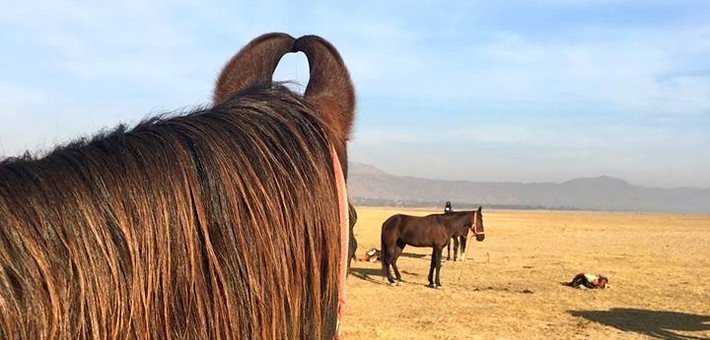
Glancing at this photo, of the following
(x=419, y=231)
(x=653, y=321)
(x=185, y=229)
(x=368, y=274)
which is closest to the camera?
(x=185, y=229)

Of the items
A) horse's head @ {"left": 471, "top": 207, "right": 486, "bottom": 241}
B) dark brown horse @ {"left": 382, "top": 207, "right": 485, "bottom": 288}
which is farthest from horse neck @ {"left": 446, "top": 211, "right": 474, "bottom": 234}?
horse's head @ {"left": 471, "top": 207, "right": 486, "bottom": 241}

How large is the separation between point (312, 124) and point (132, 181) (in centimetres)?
33

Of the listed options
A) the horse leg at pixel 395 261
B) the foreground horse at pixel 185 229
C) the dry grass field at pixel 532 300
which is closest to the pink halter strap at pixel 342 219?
the foreground horse at pixel 185 229

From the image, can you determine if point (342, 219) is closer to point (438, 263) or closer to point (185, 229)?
point (185, 229)

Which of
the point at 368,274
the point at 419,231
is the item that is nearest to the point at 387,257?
the point at 419,231

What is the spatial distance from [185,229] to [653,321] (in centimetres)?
1101

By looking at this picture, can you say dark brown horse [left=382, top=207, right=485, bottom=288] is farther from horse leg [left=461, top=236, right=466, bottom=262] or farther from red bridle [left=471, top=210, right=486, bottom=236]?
horse leg [left=461, top=236, right=466, bottom=262]

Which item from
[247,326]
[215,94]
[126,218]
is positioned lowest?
[247,326]

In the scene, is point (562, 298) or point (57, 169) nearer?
point (57, 169)

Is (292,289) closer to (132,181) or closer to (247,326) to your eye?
(247,326)

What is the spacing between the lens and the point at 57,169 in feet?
2.71

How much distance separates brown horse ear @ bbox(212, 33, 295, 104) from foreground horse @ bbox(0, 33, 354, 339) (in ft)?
0.85

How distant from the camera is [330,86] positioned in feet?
4.00

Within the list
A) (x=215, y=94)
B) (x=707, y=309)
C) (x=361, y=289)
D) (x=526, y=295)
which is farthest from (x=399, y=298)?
(x=215, y=94)
